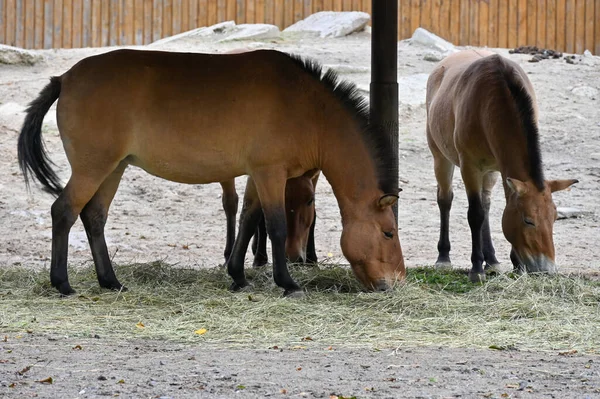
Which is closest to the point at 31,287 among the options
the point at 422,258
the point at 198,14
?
the point at 422,258

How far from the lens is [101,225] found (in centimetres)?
678

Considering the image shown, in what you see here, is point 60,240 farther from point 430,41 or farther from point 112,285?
point 430,41

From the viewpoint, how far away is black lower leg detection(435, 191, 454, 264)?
8344 mm

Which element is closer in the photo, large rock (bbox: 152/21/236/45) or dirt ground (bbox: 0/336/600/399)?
dirt ground (bbox: 0/336/600/399)

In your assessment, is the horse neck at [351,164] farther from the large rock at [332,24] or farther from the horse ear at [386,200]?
the large rock at [332,24]

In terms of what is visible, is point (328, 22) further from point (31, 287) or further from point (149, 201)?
point (31, 287)

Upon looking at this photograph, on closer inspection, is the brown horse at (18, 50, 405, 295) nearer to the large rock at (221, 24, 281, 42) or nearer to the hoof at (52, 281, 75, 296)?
the hoof at (52, 281, 75, 296)

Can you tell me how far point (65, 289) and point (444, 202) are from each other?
379cm

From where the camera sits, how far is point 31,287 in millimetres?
6562

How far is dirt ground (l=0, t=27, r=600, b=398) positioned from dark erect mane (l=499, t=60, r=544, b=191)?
1.72 m

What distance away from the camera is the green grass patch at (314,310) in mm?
5145

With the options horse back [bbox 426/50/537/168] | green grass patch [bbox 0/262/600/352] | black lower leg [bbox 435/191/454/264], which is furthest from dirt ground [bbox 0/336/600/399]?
black lower leg [bbox 435/191/454/264]

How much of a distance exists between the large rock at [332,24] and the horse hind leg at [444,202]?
8831mm

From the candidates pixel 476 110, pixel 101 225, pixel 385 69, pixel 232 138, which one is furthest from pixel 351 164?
pixel 101 225
